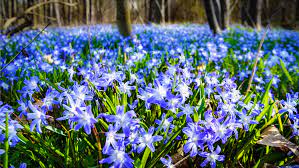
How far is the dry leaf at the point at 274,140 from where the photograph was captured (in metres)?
1.49

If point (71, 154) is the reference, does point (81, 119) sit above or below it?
above

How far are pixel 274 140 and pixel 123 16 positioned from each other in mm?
4140

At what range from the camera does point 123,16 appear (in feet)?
17.0

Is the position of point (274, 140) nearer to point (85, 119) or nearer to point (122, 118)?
point (122, 118)

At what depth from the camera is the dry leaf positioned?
4.88 feet

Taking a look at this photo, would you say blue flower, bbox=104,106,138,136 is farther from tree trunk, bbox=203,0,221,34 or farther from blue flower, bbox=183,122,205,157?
tree trunk, bbox=203,0,221,34

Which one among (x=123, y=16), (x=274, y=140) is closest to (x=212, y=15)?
(x=123, y=16)

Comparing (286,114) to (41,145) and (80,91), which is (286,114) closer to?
(80,91)

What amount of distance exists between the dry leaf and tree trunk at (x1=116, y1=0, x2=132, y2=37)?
3881 millimetres

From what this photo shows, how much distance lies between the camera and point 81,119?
1.09m

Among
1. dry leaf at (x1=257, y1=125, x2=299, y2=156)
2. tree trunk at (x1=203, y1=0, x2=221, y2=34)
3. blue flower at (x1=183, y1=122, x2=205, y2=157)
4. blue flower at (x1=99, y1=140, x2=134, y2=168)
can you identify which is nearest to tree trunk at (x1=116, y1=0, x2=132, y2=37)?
tree trunk at (x1=203, y1=0, x2=221, y2=34)

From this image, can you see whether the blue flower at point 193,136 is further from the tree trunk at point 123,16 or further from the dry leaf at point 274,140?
the tree trunk at point 123,16

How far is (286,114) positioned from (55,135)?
4.48ft

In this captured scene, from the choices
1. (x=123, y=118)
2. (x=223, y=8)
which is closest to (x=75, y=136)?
(x=123, y=118)
